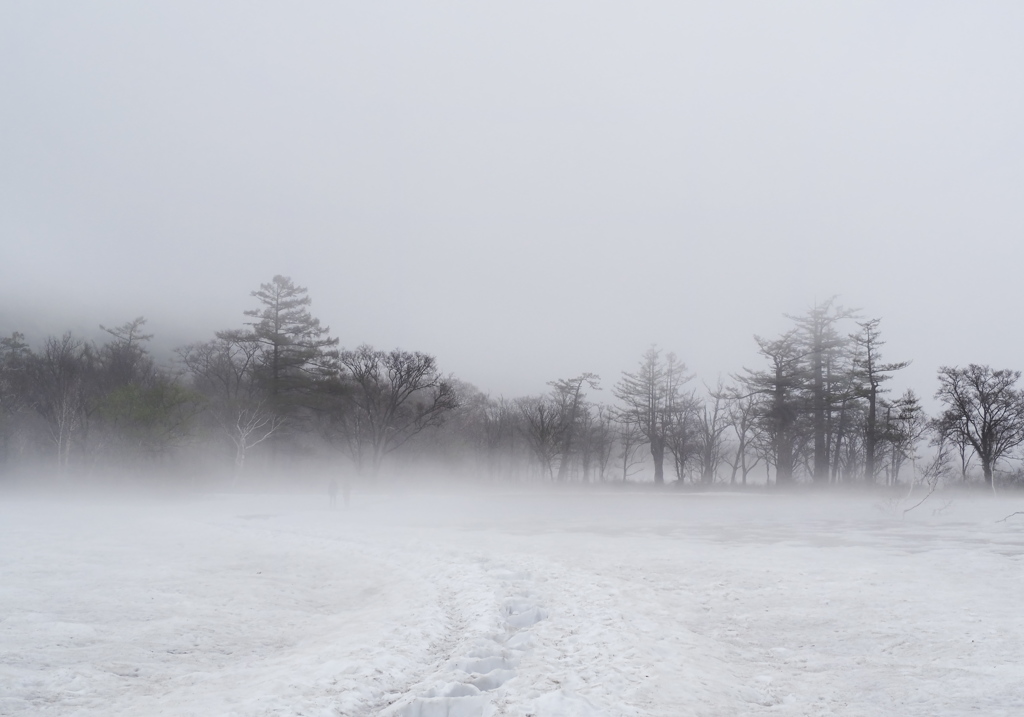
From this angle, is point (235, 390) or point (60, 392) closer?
point (60, 392)

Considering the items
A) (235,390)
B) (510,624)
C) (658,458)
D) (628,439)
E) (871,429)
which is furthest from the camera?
(628,439)

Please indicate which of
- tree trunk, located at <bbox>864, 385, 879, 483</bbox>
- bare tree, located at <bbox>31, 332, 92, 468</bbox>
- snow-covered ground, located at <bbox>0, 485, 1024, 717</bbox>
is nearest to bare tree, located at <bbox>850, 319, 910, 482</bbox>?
tree trunk, located at <bbox>864, 385, 879, 483</bbox>

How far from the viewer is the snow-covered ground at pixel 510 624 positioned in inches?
249

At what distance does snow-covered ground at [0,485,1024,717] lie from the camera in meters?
6.34

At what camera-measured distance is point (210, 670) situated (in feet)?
24.1

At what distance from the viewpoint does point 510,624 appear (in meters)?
9.35

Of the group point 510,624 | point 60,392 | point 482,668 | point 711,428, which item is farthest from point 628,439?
point 482,668

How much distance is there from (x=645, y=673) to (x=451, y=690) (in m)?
2.23

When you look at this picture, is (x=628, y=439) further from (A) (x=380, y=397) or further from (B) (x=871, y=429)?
(A) (x=380, y=397)

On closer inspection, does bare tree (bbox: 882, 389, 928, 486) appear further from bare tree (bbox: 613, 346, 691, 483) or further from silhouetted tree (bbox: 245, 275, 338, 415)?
silhouetted tree (bbox: 245, 275, 338, 415)

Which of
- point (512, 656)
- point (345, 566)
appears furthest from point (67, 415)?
point (512, 656)

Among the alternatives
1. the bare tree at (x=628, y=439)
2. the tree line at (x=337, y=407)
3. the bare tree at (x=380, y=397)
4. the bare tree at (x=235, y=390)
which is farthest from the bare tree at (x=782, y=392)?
the bare tree at (x=235, y=390)

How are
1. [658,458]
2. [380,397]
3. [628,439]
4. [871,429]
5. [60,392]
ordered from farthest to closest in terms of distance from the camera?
[628,439]
[658,458]
[380,397]
[871,429]
[60,392]

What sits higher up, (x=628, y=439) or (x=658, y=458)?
(x=628, y=439)
